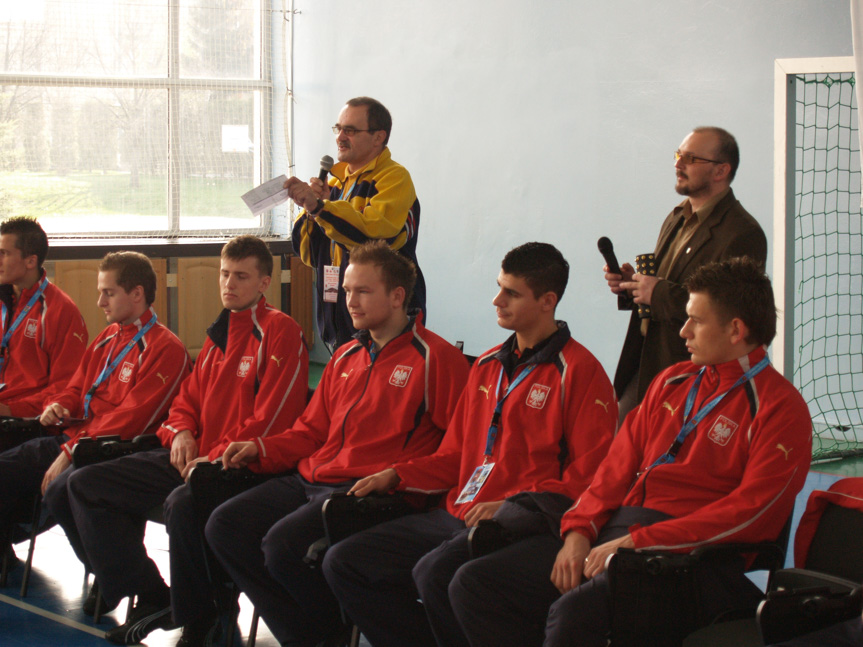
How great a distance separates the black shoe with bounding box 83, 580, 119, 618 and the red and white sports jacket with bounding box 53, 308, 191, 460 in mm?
465

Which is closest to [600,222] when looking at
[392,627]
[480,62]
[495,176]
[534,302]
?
[495,176]

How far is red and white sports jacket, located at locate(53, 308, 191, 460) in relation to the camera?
10.6ft

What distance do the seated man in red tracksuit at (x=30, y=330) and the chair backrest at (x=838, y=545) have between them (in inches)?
110

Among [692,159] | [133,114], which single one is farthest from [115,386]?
[133,114]

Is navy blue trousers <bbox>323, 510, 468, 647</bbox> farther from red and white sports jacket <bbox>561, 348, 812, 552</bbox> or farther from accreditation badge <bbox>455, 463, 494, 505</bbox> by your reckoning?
red and white sports jacket <bbox>561, 348, 812, 552</bbox>

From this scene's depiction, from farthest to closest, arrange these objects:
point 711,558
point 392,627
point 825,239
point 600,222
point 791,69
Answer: point 600,222
point 825,239
point 791,69
point 392,627
point 711,558

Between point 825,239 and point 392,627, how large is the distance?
12.0 feet

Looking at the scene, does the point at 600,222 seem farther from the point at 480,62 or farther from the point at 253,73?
the point at 253,73

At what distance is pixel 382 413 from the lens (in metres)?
2.70

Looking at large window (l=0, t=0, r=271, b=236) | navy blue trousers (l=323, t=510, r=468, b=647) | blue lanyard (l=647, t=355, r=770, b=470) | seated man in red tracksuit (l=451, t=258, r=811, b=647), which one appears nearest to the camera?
seated man in red tracksuit (l=451, t=258, r=811, b=647)

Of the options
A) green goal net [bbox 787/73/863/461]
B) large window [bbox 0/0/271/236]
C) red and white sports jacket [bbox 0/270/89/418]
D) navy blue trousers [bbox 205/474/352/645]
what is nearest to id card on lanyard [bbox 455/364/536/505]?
navy blue trousers [bbox 205/474/352/645]

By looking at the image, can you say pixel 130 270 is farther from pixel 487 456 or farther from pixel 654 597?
pixel 654 597

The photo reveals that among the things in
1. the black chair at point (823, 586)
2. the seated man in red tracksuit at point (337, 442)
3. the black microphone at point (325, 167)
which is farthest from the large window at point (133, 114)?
the black chair at point (823, 586)

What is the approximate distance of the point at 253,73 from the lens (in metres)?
7.82
